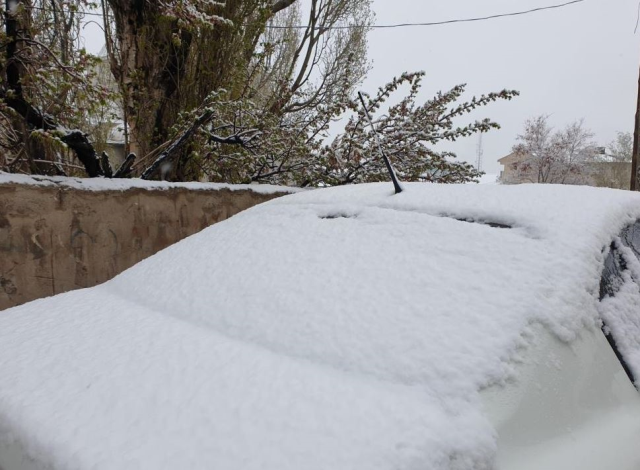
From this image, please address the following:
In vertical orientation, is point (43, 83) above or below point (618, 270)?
above

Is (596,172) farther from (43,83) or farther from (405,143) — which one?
(43,83)

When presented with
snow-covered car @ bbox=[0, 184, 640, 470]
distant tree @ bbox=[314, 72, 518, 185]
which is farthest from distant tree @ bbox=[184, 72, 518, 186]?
snow-covered car @ bbox=[0, 184, 640, 470]

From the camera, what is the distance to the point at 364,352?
1.02 metres

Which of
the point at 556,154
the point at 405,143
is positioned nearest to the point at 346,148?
the point at 405,143

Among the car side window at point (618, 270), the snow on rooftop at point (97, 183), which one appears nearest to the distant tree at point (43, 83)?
the snow on rooftop at point (97, 183)

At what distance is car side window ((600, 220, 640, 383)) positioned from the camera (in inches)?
49.3

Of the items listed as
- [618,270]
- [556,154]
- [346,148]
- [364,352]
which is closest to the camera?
[364,352]

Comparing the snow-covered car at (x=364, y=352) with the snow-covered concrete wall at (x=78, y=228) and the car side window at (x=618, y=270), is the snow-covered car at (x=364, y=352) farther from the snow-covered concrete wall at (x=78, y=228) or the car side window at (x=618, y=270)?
the snow-covered concrete wall at (x=78, y=228)

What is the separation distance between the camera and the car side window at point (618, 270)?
1253mm

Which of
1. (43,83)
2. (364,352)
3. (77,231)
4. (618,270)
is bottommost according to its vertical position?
(77,231)

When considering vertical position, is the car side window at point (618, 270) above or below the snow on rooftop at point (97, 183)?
above

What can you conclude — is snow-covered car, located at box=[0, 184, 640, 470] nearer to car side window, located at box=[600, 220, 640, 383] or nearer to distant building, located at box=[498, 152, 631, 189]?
car side window, located at box=[600, 220, 640, 383]

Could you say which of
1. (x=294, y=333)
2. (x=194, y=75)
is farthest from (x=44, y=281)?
(x=194, y=75)

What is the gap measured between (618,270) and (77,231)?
2.95 m
